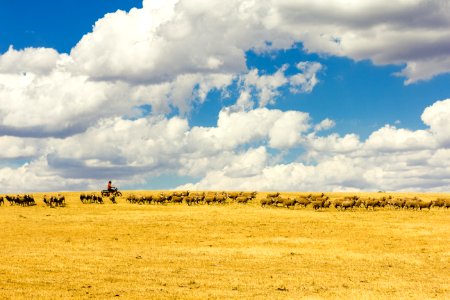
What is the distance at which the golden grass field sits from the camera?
2466 centimetres

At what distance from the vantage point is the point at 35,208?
67.4 m

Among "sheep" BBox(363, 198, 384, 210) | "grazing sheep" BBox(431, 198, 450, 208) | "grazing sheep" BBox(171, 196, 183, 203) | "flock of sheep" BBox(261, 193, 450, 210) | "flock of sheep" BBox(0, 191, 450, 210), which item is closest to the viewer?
"flock of sheep" BBox(261, 193, 450, 210)

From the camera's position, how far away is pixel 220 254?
3700 cm

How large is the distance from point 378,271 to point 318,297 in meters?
9.47

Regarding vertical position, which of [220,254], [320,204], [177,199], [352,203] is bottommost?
[220,254]

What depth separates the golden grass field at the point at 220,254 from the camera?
24.7 m

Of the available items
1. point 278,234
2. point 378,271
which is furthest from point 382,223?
point 378,271

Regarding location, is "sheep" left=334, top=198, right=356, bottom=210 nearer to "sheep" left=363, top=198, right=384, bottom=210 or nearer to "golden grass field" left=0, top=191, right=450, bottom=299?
"sheep" left=363, top=198, right=384, bottom=210

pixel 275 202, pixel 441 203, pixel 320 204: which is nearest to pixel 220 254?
pixel 320 204

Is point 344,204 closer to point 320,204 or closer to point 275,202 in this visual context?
point 320,204

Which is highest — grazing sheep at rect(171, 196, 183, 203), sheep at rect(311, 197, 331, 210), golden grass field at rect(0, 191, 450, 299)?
grazing sheep at rect(171, 196, 183, 203)

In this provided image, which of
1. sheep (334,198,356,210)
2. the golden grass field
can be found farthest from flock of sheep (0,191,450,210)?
the golden grass field

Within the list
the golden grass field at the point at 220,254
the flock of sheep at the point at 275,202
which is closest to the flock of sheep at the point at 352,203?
the flock of sheep at the point at 275,202

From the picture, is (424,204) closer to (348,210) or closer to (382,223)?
(348,210)
